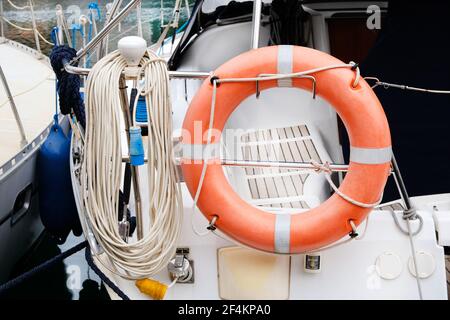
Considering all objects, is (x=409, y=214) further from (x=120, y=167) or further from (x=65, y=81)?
(x=65, y=81)

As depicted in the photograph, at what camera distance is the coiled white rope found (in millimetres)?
1768

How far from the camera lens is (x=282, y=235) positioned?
1.88m

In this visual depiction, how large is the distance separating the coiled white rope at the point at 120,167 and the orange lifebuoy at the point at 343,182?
12 centimetres

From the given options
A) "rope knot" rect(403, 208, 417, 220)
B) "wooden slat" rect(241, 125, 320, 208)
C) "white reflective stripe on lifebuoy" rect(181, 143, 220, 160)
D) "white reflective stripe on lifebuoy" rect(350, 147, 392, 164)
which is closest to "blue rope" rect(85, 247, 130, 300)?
"white reflective stripe on lifebuoy" rect(181, 143, 220, 160)

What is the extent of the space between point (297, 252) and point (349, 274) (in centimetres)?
32

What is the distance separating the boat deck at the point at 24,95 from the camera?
10.0 feet

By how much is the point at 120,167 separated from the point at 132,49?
424 mm

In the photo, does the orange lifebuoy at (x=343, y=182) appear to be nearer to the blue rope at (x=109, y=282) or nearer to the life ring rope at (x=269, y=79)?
the life ring rope at (x=269, y=79)

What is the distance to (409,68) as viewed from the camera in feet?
11.0

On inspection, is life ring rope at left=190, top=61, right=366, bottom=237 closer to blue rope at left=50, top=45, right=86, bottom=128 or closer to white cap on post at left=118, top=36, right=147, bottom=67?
white cap on post at left=118, top=36, right=147, bottom=67

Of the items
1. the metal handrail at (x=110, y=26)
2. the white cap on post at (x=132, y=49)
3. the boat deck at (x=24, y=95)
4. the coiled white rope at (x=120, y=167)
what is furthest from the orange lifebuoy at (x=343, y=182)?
the boat deck at (x=24, y=95)

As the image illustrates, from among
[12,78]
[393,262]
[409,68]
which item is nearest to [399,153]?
[409,68]

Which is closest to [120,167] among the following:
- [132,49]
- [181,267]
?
[132,49]

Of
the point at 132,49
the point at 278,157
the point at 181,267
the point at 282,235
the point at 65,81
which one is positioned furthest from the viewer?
the point at 278,157
